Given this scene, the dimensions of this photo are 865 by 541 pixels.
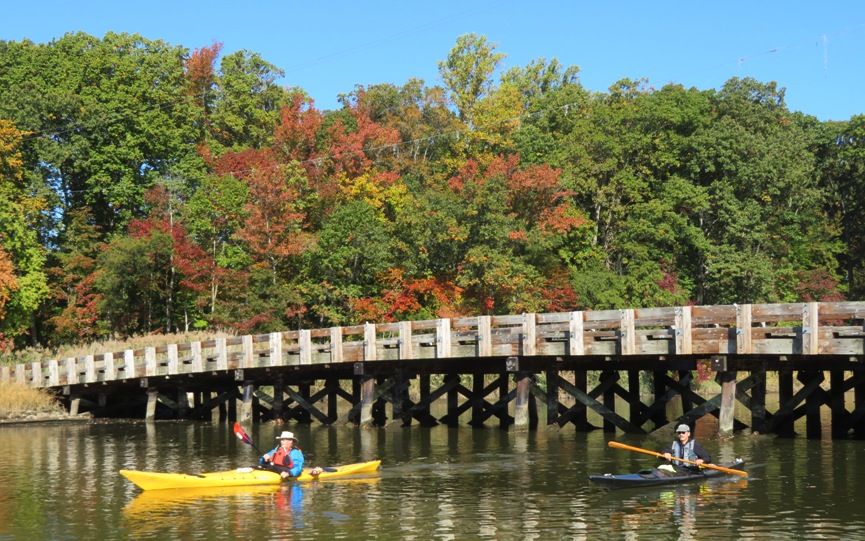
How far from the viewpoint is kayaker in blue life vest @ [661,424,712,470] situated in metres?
Answer: 22.5

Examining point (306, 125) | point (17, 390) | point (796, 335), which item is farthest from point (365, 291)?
point (796, 335)

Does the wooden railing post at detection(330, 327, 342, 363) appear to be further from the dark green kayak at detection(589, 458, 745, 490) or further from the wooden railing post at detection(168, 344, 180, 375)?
the dark green kayak at detection(589, 458, 745, 490)

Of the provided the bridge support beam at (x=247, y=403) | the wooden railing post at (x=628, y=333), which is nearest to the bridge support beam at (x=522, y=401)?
the wooden railing post at (x=628, y=333)

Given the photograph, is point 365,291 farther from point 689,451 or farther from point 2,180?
point 689,451

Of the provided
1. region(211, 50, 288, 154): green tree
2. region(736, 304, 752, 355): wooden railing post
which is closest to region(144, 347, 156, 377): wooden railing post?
region(736, 304, 752, 355): wooden railing post

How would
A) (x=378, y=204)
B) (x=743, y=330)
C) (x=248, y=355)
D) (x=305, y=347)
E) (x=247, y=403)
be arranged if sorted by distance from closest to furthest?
(x=743, y=330), (x=305, y=347), (x=248, y=355), (x=247, y=403), (x=378, y=204)

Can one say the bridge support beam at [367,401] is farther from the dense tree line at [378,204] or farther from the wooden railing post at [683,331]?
the dense tree line at [378,204]

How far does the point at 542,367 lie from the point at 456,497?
10812 mm

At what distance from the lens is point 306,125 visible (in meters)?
63.9

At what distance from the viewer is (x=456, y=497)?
838 inches

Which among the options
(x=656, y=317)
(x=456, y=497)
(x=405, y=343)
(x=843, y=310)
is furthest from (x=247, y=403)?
(x=843, y=310)

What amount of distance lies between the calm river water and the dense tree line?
74.5 feet

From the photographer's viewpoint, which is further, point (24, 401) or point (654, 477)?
point (24, 401)

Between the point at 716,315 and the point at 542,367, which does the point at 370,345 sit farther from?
the point at 716,315
